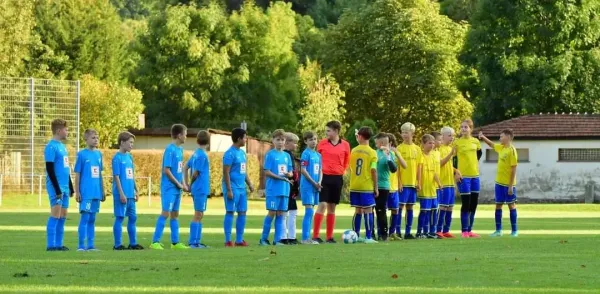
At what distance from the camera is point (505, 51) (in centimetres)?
7144

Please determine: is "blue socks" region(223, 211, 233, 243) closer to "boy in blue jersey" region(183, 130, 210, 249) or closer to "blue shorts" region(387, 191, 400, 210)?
"boy in blue jersey" region(183, 130, 210, 249)

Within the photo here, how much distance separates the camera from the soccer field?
13430 mm

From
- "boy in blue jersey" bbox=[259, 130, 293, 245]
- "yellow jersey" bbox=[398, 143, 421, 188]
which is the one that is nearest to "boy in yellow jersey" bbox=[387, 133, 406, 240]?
"yellow jersey" bbox=[398, 143, 421, 188]

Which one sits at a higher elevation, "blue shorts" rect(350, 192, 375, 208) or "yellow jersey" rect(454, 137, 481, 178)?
"yellow jersey" rect(454, 137, 481, 178)

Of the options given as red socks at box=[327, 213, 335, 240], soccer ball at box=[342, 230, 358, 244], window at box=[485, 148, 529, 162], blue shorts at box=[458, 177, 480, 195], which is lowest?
soccer ball at box=[342, 230, 358, 244]

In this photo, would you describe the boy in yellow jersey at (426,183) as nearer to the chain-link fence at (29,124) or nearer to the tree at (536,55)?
the chain-link fence at (29,124)

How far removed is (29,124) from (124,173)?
2998 centimetres

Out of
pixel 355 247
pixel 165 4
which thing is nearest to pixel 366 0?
pixel 165 4

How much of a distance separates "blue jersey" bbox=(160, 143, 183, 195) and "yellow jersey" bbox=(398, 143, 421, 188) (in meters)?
4.93

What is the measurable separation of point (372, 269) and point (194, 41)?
63865 millimetres

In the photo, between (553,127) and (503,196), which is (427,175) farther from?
(553,127)

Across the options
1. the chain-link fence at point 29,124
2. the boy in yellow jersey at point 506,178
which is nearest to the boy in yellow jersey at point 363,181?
the boy in yellow jersey at point 506,178

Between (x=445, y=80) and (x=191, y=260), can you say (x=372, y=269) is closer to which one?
(x=191, y=260)

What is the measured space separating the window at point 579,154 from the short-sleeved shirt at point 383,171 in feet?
128
